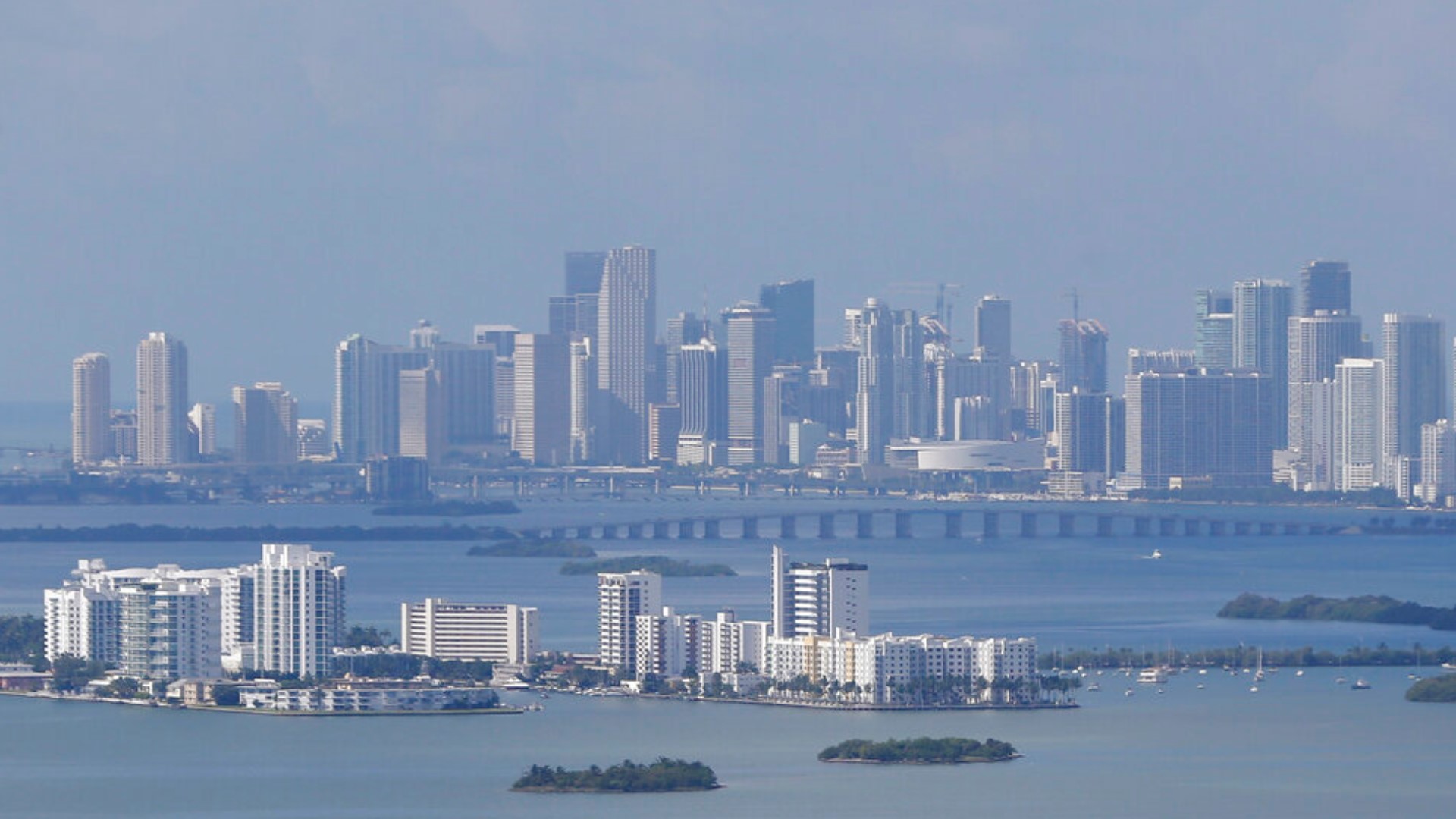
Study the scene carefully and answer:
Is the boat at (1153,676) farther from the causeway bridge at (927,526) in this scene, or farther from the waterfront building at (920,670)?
the causeway bridge at (927,526)

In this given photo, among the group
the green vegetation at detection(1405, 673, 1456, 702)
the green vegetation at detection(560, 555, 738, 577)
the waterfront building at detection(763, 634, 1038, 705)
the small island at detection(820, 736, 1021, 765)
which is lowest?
the small island at detection(820, 736, 1021, 765)

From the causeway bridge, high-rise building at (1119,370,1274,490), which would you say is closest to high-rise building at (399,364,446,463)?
high-rise building at (1119,370,1274,490)

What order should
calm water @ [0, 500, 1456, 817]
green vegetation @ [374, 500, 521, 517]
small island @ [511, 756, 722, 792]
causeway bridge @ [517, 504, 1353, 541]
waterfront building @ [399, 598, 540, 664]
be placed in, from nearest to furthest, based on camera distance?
calm water @ [0, 500, 1456, 817]
small island @ [511, 756, 722, 792]
waterfront building @ [399, 598, 540, 664]
causeway bridge @ [517, 504, 1353, 541]
green vegetation @ [374, 500, 521, 517]

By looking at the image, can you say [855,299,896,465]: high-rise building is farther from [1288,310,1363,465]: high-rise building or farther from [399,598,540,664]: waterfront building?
[399,598,540,664]: waterfront building

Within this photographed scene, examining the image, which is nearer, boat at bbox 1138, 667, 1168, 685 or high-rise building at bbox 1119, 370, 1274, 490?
boat at bbox 1138, 667, 1168, 685

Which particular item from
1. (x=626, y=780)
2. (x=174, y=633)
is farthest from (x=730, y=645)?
(x=626, y=780)

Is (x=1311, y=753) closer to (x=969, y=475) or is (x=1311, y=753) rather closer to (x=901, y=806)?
(x=901, y=806)

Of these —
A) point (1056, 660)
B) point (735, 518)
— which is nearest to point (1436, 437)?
point (735, 518)
